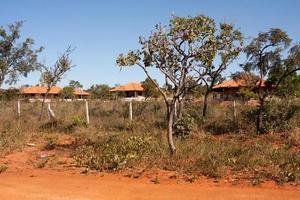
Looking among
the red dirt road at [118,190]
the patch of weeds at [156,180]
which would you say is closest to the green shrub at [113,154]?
the red dirt road at [118,190]

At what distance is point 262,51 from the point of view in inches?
672

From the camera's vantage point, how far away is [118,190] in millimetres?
8414

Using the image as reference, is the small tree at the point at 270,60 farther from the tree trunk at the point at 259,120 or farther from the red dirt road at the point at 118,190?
the red dirt road at the point at 118,190

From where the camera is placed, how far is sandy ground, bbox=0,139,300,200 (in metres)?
7.88

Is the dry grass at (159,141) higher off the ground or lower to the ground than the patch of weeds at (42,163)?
higher

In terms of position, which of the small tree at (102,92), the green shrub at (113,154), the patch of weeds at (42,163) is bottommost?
the patch of weeds at (42,163)

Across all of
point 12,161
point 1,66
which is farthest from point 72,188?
point 1,66

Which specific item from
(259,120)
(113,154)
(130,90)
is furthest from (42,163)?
(130,90)

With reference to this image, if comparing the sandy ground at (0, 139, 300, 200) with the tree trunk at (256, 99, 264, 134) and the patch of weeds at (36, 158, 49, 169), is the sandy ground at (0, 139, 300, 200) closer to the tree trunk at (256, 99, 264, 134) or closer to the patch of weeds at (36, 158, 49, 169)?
the patch of weeds at (36, 158, 49, 169)

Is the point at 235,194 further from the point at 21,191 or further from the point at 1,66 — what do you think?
the point at 1,66

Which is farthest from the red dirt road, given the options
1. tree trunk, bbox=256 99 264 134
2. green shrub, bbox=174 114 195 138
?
tree trunk, bbox=256 99 264 134

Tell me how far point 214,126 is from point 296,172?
9.19 m

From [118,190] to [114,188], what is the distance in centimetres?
20

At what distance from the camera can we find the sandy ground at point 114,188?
788 centimetres
